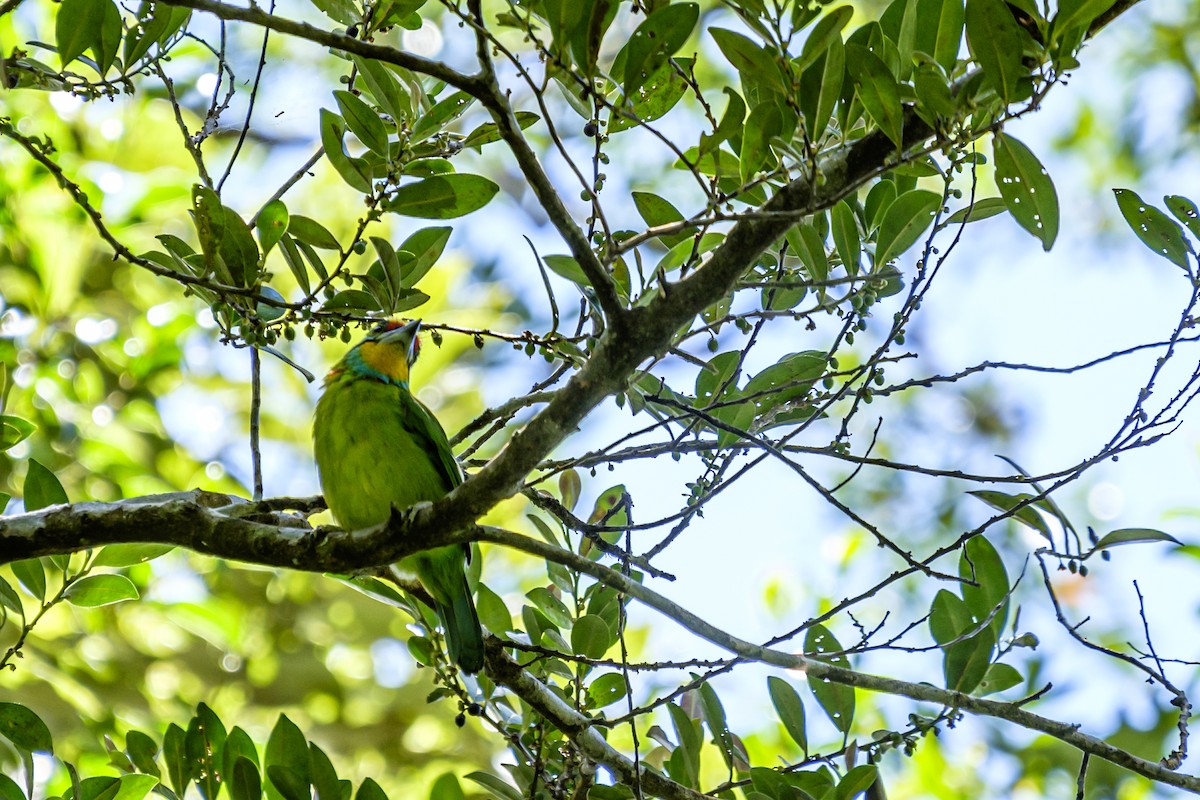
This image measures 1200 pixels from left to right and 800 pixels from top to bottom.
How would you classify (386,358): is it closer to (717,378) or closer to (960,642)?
(717,378)

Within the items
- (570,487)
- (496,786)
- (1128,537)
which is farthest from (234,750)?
(1128,537)

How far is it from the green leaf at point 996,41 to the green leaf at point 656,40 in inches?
22.9

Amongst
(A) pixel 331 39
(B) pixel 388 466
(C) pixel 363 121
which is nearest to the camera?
(A) pixel 331 39

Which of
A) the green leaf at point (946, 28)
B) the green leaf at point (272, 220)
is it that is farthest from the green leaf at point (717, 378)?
the green leaf at point (272, 220)

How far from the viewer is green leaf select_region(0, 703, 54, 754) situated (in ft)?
9.80

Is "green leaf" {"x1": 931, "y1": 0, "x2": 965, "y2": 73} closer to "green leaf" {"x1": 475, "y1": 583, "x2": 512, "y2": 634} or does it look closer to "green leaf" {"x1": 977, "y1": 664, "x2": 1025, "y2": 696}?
"green leaf" {"x1": 977, "y1": 664, "x2": 1025, "y2": 696}

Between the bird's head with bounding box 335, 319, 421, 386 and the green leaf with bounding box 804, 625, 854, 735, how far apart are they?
2112mm

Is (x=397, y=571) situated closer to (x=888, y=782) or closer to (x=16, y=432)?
(x=16, y=432)

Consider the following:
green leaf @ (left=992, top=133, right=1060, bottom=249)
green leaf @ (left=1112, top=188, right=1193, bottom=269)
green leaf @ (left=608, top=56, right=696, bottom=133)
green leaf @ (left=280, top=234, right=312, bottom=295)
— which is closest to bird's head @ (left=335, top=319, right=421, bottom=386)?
green leaf @ (left=280, top=234, right=312, bottom=295)

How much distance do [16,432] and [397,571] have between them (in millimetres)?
1251

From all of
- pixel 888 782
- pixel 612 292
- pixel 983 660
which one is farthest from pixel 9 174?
pixel 888 782

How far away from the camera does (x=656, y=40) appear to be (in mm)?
2393

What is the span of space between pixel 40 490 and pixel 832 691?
95.6 inches

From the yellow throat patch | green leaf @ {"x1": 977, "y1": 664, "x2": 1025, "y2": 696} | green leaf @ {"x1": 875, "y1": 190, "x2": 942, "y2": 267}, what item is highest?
the yellow throat patch
